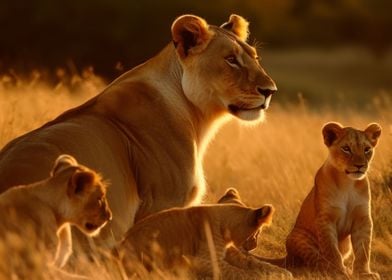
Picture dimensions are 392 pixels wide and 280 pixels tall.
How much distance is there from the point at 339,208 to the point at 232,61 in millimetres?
1127

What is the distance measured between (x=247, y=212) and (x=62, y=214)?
1508mm

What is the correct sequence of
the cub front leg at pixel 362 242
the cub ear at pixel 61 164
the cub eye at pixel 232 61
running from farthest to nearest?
1. the cub eye at pixel 232 61
2. the cub front leg at pixel 362 242
3. the cub ear at pixel 61 164

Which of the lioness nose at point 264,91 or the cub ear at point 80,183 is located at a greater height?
the lioness nose at point 264,91

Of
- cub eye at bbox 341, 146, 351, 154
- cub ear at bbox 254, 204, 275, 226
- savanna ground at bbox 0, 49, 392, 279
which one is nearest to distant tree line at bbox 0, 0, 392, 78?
savanna ground at bbox 0, 49, 392, 279

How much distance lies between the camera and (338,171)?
25.0 feet

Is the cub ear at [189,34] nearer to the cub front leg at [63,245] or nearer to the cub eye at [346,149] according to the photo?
the cub eye at [346,149]

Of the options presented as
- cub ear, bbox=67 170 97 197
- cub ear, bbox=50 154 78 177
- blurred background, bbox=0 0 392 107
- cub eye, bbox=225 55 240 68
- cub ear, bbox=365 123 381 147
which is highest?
cub eye, bbox=225 55 240 68

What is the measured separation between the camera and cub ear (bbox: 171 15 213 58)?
7695 mm

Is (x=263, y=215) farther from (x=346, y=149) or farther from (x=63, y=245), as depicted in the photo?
(x=63, y=245)

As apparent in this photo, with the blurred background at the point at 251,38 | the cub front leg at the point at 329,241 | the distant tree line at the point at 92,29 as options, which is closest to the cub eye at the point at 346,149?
the cub front leg at the point at 329,241

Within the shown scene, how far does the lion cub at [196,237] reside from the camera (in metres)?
6.95

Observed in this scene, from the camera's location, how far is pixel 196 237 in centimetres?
719

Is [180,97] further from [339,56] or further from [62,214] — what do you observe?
[339,56]

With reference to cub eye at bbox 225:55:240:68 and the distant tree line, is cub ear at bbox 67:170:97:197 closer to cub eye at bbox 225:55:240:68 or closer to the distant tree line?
cub eye at bbox 225:55:240:68
